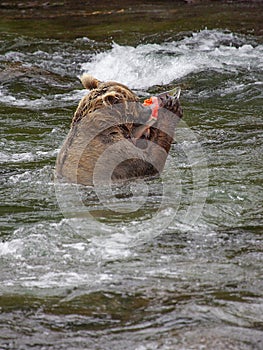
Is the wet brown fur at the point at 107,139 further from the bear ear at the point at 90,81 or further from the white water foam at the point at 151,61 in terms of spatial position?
the white water foam at the point at 151,61

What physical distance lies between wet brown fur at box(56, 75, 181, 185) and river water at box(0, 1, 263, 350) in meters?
0.17

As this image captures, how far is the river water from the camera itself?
4312 mm

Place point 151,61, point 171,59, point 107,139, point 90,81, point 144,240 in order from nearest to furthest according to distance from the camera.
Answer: point 144,240, point 107,139, point 90,81, point 171,59, point 151,61

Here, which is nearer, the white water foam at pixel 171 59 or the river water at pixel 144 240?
the river water at pixel 144 240

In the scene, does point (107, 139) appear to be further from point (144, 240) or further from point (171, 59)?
point (171, 59)

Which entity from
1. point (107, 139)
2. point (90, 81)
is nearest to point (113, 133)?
point (107, 139)

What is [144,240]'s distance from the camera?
18.2 feet

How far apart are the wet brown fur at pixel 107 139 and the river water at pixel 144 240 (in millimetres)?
175

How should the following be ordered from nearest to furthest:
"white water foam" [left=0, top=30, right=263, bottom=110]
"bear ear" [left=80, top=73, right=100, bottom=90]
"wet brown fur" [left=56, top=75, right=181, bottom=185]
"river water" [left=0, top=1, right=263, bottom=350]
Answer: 1. "river water" [left=0, top=1, right=263, bottom=350]
2. "wet brown fur" [left=56, top=75, right=181, bottom=185]
3. "bear ear" [left=80, top=73, right=100, bottom=90]
4. "white water foam" [left=0, top=30, right=263, bottom=110]

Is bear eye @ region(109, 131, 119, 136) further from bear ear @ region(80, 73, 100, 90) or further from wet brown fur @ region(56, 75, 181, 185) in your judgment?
bear ear @ region(80, 73, 100, 90)

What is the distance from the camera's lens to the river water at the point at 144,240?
4312 mm

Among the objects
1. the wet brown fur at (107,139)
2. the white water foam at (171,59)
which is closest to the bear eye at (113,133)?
the wet brown fur at (107,139)

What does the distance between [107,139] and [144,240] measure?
4.63 feet

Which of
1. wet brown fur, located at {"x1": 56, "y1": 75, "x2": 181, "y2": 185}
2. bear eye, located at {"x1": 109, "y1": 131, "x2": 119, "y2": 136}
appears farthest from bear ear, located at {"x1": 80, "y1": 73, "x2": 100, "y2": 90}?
bear eye, located at {"x1": 109, "y1": 131, "x2": 119, "y2": 136}
